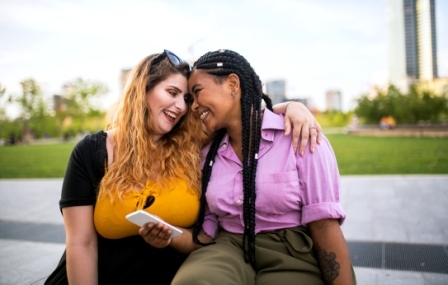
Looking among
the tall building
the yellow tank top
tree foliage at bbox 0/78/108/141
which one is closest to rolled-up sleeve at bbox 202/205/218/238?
the yellow tank top

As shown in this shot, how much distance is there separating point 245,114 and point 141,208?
0.85 metres

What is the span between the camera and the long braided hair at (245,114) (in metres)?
1.89

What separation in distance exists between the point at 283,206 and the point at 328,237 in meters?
0.28

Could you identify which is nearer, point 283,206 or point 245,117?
point 283,206

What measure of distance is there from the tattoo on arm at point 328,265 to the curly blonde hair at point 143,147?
32.5 inches

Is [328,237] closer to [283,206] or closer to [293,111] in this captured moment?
[283,206]

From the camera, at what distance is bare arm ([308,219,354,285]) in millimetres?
1714

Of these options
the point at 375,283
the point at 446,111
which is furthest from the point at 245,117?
the point at 446,111

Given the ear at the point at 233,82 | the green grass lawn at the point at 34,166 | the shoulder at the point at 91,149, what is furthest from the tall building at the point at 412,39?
the shoulder at the point at 91,149

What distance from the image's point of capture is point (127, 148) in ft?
6.88

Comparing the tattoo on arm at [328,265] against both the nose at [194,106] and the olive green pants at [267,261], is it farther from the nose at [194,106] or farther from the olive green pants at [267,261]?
the nose at [194,106]

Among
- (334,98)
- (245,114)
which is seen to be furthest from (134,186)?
(334,98)

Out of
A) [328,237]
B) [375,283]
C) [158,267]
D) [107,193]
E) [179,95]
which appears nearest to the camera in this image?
[328,237]

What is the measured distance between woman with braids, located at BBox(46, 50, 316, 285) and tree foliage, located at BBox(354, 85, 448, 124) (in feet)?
108
